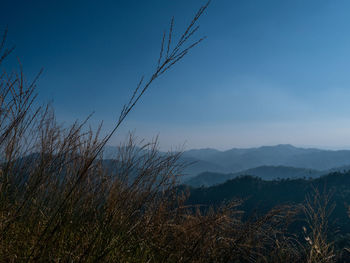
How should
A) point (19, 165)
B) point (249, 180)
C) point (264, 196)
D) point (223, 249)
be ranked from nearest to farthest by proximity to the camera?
1. point (223, 249)
2. point (19, 165)
3. point (264, 196)
4. point (249, 180)

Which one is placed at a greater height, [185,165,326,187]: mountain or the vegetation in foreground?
the vegetation in foreground

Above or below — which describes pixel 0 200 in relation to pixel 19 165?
below

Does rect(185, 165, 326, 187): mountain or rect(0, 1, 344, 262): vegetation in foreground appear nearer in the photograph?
rect(0, 1, 344, 262): vegetation in foreground

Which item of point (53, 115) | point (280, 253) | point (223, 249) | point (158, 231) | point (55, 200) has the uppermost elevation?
point (53, 115)

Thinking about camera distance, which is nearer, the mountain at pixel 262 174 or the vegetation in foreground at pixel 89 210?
the vegetation in foreground at pixel 89 210

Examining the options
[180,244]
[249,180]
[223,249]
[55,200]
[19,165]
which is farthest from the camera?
[249,180]

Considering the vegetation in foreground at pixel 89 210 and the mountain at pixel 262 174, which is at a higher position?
the vegetation in foreground at pixel 89 210

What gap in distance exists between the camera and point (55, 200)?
1.49 meters

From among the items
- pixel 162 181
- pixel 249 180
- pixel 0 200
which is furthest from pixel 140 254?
pixel 249 180

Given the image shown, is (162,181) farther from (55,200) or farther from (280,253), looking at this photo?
(280,253)

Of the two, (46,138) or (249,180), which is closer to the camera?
(46,138)

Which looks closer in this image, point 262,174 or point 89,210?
point 89,210

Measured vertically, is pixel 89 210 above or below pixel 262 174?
above

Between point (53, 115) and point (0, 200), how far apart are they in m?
0.66
